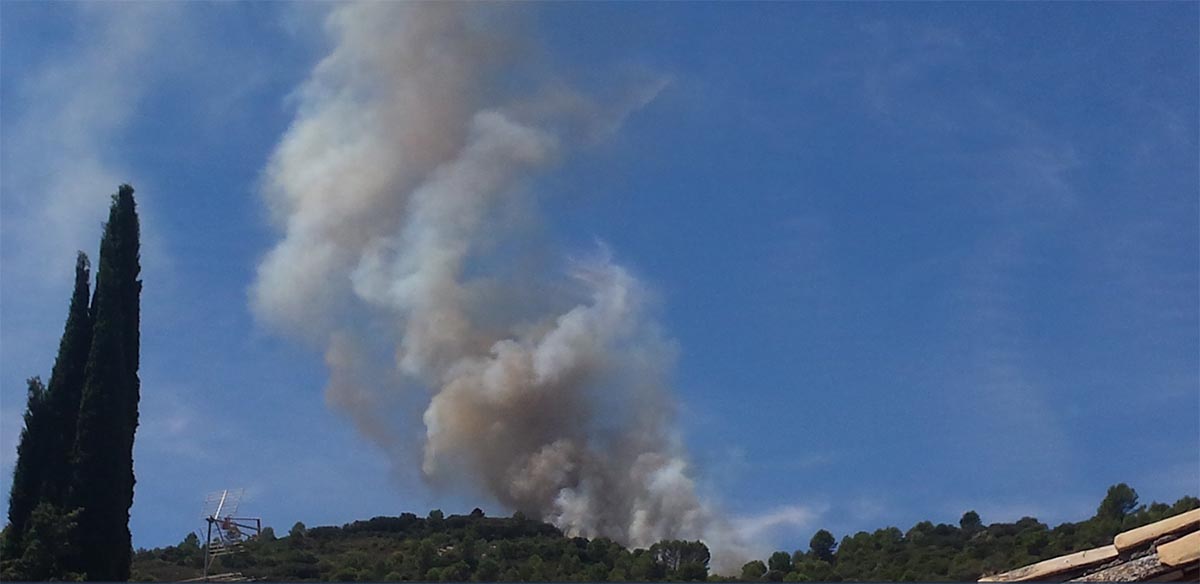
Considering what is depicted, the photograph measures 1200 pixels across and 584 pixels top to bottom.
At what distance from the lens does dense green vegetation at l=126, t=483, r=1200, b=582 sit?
49.1 metres

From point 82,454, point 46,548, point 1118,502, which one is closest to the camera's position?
point 46,548

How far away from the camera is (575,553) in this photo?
63312 mm

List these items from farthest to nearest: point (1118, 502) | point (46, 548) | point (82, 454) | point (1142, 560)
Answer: point (1118, 502) < point (82, 454) < point (46, 548) < point (1142, 560)

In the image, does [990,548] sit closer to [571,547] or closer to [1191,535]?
[571,547]

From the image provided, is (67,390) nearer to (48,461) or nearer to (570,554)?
(48,461)

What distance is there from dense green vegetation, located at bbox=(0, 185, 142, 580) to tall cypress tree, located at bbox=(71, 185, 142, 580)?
25mm

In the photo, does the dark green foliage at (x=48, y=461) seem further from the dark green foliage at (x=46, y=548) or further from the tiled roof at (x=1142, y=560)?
the tiled roof at (x=1142, y=560)

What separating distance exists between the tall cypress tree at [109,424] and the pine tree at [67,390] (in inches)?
11.3

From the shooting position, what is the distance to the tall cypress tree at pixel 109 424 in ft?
112

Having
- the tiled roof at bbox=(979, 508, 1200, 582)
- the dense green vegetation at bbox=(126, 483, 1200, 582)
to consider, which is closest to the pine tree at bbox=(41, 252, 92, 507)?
the dense green vegetation at bbox=(126, 483, 1200, 582)

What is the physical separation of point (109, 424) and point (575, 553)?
104 feet

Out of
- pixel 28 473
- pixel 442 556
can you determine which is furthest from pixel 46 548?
pixel 442 556

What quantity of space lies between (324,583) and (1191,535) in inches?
1679

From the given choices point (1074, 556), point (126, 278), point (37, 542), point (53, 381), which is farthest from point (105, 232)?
point (1074, 556)
